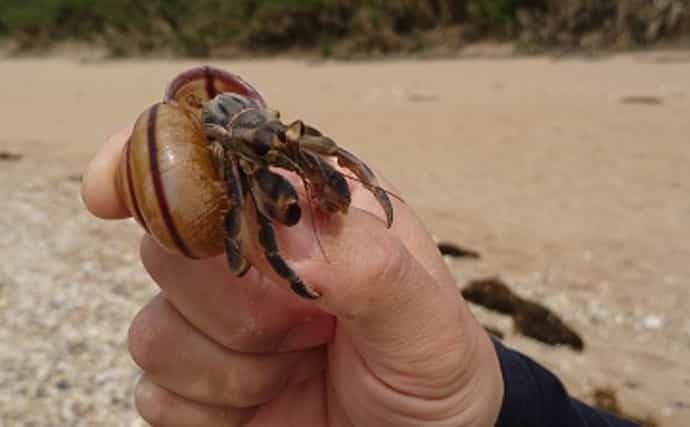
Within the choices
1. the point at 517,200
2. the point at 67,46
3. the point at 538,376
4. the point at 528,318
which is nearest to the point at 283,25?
the point at 67,46

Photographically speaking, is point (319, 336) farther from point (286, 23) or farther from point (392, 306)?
point (286, 23)

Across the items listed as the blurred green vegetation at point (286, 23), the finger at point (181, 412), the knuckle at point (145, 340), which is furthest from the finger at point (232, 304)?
the blurred green vegetation at point (286, 23)

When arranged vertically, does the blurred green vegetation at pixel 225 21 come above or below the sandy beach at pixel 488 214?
below

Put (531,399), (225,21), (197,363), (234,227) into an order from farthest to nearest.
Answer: (225,21), (531,399), (197,363), (234,227)

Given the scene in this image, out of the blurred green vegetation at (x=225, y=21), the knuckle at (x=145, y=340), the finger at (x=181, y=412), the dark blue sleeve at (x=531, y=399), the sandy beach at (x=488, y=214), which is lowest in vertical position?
the blurred green vegetation at (x=225, y=21)

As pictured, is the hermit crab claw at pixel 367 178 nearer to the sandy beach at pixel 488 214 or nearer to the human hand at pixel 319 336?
the human hand at pixel 319 336

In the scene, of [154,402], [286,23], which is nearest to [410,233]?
[154,402]
